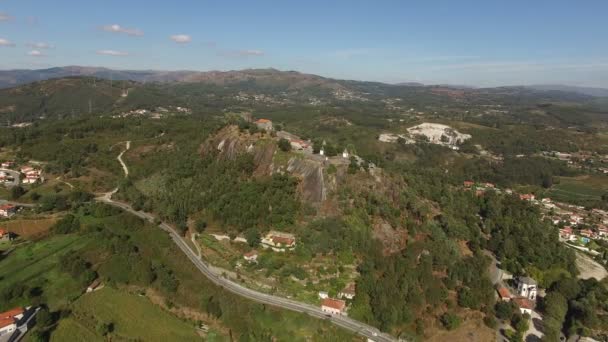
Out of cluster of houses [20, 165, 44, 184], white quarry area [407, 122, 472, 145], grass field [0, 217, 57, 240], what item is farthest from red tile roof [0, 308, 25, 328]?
white quarry area [407, 122, 472, 145]

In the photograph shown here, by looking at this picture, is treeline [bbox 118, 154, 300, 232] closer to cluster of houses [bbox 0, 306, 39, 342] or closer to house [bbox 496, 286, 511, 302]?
cluster of houses [bbox 0, 306, 39, 342]

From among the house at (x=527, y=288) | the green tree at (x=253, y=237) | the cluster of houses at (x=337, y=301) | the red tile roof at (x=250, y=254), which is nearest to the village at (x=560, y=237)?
the house at (x=527, y=288)

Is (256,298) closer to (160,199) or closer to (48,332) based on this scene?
(48,332)

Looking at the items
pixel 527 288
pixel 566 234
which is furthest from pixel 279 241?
pixel 566 234

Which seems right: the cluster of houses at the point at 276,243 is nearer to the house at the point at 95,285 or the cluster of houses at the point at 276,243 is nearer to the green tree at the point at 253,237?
the green tree at the point at 253,237

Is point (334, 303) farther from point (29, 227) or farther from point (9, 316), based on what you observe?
point (29, 227)

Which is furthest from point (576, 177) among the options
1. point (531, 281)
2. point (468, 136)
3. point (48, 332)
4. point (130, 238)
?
point (48, 332)
